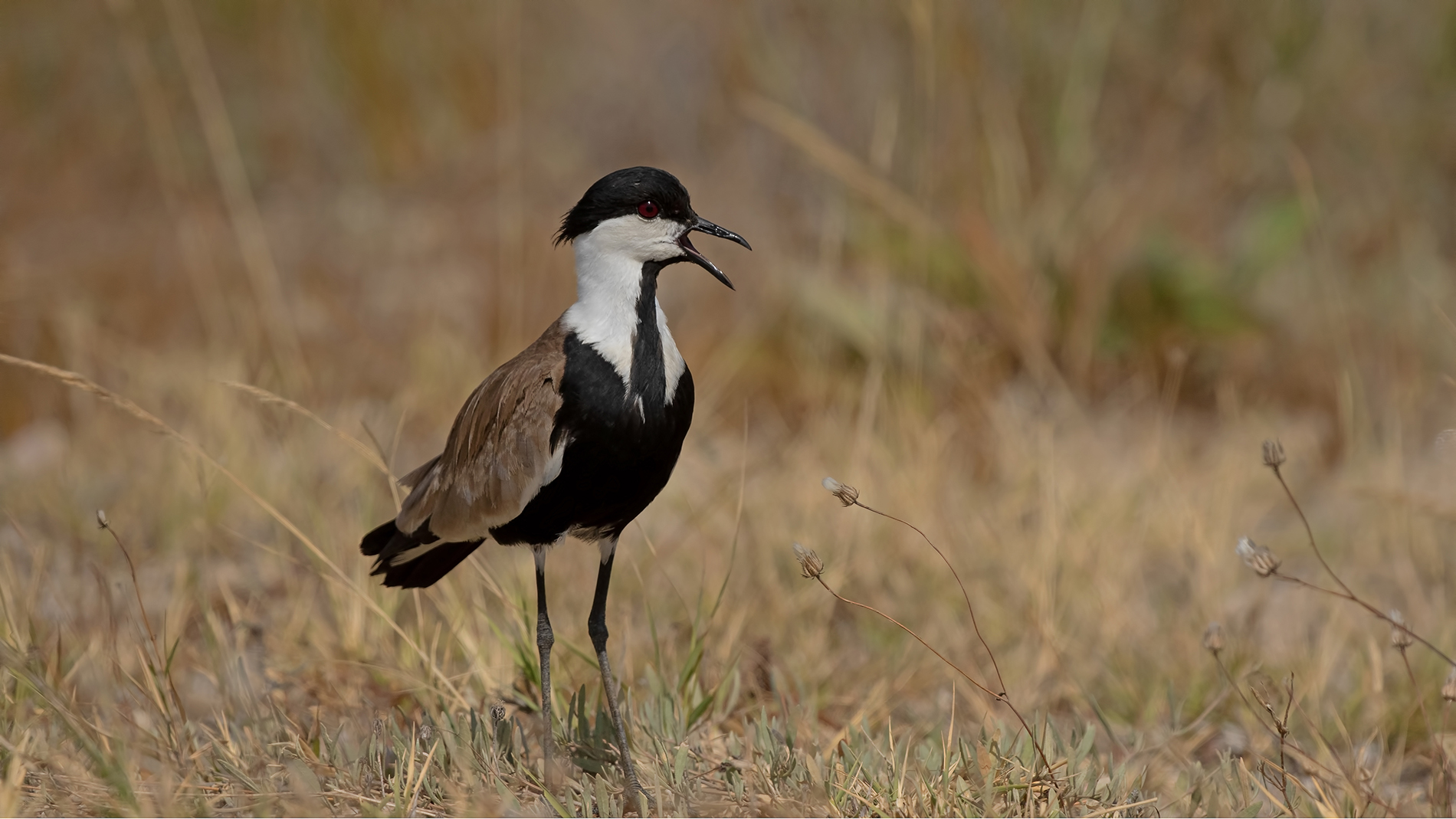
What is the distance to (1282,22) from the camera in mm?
6730

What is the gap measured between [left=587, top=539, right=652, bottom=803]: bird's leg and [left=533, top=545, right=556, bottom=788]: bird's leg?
0.10 m

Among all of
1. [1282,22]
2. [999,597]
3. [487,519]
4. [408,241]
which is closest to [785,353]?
[999,597]

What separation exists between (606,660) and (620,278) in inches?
31.8

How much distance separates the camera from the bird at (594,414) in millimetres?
2604

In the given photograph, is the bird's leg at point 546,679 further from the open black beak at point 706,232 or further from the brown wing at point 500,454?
the open black beak at point 706,232

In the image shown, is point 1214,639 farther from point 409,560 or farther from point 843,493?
point 409,560

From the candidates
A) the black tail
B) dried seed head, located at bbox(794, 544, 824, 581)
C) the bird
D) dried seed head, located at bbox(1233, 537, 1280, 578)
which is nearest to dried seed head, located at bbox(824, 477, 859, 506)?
dried seed head, located at bbox(794, 544, 824, 581)

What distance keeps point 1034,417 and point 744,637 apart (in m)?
2.00

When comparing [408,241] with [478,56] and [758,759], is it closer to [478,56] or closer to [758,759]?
[478,56]

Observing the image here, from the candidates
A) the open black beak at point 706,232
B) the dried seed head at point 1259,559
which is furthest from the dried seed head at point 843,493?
the dried seed head at point 1259,559

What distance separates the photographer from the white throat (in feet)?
8.81

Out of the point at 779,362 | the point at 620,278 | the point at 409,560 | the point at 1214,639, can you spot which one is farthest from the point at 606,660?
the point at 779,362

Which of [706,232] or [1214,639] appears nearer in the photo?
[1214,639]

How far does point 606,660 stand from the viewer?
2752mm
